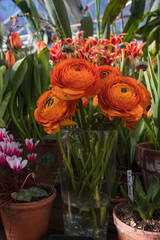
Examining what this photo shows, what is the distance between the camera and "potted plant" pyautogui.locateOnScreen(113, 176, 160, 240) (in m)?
0.36

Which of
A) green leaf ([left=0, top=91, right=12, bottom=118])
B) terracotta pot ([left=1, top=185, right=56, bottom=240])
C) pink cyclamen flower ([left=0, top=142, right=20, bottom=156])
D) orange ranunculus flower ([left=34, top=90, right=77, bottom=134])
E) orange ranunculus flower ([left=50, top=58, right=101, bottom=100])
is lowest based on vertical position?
terracotta pot ([left=1, top=185, right=56, bottom=240])

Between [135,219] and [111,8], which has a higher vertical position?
[111,8]

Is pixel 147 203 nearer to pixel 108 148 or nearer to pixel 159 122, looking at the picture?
pixel 108 148

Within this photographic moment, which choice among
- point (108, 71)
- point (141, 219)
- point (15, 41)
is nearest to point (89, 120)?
point (108, 71)

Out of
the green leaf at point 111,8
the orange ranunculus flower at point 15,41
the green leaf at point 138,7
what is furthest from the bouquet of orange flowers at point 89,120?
the green leaf at point 138,7

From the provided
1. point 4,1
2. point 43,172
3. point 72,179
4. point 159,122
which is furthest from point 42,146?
point 4,1

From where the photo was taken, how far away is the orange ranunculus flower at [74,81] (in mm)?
331

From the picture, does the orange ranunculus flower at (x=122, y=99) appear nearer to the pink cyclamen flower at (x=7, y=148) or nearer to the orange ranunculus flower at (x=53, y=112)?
the orange ranunculus flower at (x=53, y=112)

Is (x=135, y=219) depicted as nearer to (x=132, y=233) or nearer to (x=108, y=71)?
(x=132, y=233)

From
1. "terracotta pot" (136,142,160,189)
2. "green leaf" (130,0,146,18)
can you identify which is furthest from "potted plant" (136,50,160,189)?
"green leaf" (130,0,146,18)

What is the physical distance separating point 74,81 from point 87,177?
19cm

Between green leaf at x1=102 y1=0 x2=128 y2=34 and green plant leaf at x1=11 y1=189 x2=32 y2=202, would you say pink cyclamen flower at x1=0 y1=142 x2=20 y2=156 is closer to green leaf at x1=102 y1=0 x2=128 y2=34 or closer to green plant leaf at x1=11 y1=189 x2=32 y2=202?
green plant leaf at x1=11 y1=189 x2=32 y2=202

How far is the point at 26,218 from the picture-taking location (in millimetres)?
428

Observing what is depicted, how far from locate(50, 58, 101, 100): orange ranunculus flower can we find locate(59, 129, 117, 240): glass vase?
10 centimetres
